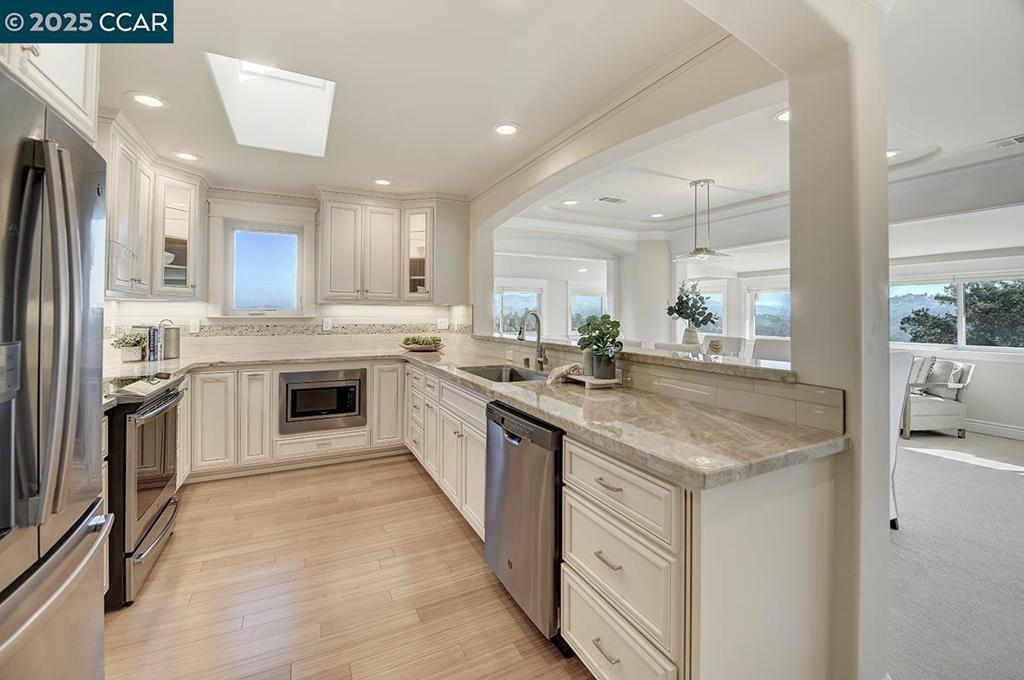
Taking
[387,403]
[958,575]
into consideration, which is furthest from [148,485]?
[958,575]

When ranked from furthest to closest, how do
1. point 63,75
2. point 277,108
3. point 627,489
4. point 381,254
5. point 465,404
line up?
point 381,254
point 277,108
point 465,404
point 627,489
point 63,75

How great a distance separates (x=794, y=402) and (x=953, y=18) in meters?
1.77

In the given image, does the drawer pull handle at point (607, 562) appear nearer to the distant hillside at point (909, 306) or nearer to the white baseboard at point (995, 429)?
the white baseboard at point (995, 429)

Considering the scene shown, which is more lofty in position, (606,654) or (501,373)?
(501,373)

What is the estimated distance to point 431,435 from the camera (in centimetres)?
313

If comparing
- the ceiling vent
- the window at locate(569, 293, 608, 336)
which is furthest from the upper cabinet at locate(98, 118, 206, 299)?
the window at locate(569, 293, 608, 336)

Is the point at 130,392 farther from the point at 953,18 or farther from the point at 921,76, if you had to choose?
the point at 921,76

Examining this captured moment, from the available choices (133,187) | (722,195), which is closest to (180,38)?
(133,187)

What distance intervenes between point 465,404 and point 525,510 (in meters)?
0.88

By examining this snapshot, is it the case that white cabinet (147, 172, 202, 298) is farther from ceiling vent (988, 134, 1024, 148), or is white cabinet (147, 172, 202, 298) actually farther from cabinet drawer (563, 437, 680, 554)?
ceiling vent (988, 134, 1024, 148)

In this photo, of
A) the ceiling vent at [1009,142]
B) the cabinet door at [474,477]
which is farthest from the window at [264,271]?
the ceiling vent at [1009,142]

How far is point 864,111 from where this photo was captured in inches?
52.8

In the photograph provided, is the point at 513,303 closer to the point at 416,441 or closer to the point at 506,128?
the point at 416,441

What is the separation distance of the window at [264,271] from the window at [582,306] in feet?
20.7
